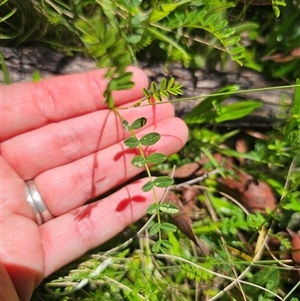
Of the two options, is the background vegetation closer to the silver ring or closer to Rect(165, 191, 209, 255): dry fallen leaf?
Rect(165, 191, 209, 255): dry fallen leaf

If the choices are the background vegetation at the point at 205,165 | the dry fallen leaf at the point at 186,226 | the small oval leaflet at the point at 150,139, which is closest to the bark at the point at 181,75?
the background vegetation at the point at 205,165

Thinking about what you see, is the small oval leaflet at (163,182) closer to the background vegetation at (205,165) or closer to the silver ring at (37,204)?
the background vegetation at (205,165)

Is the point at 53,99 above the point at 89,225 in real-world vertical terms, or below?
above

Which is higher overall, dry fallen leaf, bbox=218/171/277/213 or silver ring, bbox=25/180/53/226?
silver ring, bbox=25/180/53/226

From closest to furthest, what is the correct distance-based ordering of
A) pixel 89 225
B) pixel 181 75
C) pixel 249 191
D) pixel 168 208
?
pixel 168 208
pixel 89 225
pixel 249 191
pixel 181 75

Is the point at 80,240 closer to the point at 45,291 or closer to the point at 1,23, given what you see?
the point at 45,291

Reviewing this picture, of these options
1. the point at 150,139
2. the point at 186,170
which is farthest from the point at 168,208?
the point at 186,170

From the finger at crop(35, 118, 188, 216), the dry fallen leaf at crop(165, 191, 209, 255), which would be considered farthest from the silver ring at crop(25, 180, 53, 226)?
the dry fallen leaf at crop(165, 191, 209, 255)

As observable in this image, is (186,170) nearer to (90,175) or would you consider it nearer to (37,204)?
(90,175)
